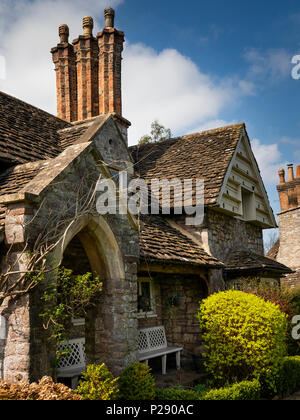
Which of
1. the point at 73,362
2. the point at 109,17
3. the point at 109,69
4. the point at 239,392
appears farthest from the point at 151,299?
the point at 109,17

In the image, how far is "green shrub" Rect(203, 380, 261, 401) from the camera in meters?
7.57

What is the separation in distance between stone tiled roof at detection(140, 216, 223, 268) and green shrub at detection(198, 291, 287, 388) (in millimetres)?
1552

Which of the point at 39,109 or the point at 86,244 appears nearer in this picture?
the point at 86,244

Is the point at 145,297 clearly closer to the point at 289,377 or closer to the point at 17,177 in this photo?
the point at 289,377

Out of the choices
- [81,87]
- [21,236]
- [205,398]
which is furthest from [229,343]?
[81,87]

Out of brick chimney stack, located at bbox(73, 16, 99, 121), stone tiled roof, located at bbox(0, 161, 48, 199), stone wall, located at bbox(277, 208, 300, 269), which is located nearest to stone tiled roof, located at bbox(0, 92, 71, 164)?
stone tiled roof, located at bbox(0, 161, 48, 199)

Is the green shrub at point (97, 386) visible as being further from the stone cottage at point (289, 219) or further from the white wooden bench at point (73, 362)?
the stone cottage at point (289, 219)

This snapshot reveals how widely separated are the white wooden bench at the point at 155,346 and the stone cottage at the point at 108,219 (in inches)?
11.4

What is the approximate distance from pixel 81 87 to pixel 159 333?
9060mm

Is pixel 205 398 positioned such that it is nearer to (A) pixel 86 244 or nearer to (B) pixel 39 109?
(A) pixel 86 244

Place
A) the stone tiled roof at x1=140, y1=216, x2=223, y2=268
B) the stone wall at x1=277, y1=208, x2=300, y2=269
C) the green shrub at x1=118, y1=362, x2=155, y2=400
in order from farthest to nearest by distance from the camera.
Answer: the stone wall at x1=277, y1=208, x2=300, y2=269 → the stone tiled roof at x1=140, y1=216, x2=223, y2=268 → the green shrub at x1=118, y1=362, x2=155, y2=400

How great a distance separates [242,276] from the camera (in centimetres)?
1309

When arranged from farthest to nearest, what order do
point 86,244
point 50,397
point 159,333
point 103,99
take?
point 103,99
point 159,333
point 86,244
point 50,397

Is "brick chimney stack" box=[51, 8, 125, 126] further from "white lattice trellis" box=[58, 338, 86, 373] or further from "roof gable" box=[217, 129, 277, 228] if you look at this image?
"white lattice trellis" box=[58, 338, 86, 373]
